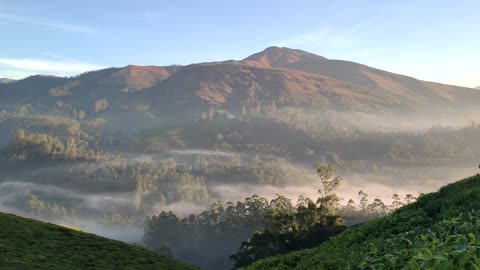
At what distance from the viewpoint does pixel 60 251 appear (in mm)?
24500

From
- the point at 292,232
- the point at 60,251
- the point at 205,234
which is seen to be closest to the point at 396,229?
the point at 60,251

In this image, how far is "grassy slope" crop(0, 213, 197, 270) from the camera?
21653 millimetres

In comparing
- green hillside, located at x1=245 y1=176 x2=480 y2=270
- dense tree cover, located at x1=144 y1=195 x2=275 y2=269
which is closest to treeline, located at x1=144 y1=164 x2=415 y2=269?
dense tree cover, located at x1=144 y1=195 x2=275 y2=269

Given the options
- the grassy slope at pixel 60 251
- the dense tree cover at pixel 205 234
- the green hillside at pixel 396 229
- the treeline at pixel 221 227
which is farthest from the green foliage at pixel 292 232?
the dense tree cover at pixel 205 234

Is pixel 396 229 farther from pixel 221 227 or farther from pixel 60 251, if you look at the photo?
pixel 221 227

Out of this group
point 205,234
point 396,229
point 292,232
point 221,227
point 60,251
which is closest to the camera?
point 396,229

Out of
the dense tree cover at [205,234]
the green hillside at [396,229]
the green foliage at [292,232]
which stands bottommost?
the dense tree cover at [205,234]

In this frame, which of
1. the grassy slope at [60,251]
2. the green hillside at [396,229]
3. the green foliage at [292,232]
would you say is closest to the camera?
the green hillside at [396,229]

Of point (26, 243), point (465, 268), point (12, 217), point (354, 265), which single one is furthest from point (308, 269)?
point (12, 217)

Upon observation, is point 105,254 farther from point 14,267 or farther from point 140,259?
point 14,267

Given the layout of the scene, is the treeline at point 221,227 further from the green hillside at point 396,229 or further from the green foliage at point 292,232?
the green hillside at point 396,229

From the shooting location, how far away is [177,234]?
160375mm

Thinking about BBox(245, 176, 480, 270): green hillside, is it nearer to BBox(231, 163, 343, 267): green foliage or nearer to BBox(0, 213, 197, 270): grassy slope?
BBox(0, 213, 197, 270): grassy slope

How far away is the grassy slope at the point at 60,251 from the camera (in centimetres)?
2165
